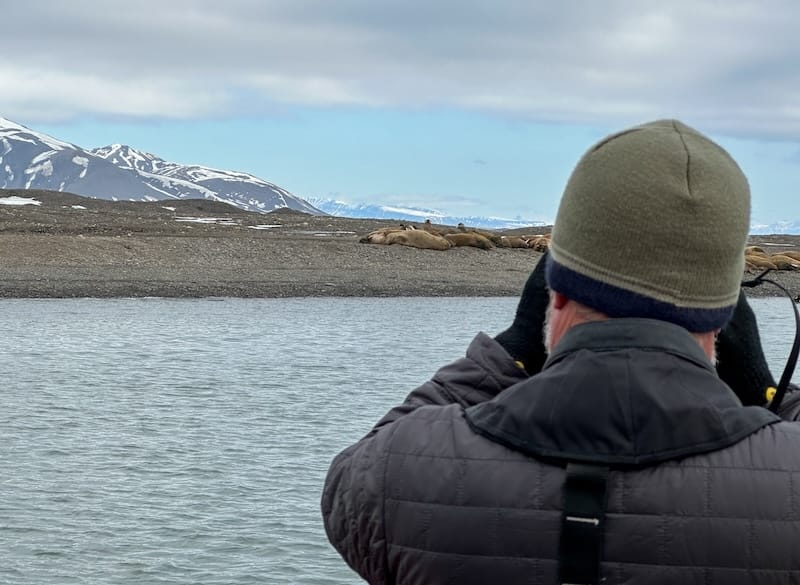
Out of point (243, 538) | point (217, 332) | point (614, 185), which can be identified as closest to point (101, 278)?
point (217, 332)

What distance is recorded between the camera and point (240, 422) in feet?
37.6

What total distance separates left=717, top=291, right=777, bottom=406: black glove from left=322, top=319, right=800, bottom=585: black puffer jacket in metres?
0.23

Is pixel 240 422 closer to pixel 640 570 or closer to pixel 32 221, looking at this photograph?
pixel 640 570

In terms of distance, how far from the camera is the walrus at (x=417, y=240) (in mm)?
29534

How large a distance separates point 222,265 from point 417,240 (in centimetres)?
579

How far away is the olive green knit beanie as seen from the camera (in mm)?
1538

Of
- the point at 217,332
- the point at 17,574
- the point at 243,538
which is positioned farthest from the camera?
the point at 217,332

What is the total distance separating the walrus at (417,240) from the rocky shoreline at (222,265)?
236 millimetres

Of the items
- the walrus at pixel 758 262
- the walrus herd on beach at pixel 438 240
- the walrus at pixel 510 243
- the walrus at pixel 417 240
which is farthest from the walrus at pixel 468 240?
the walrus at pixel 758 262

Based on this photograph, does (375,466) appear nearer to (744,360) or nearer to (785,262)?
(744,360)

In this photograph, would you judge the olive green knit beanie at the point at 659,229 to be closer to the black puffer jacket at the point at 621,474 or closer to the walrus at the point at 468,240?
the black puffer jacket at the point at 621,474

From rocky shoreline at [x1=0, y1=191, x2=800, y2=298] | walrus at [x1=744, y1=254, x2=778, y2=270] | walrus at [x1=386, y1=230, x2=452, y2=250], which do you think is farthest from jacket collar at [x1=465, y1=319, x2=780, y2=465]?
walrus at [x1=744, y1=254, x2=778, y2=270]

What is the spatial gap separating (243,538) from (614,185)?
6.30m

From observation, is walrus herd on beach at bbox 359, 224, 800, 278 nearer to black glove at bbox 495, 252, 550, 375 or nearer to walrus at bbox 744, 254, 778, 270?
walrus at bbox 744, 254, 778, 270
